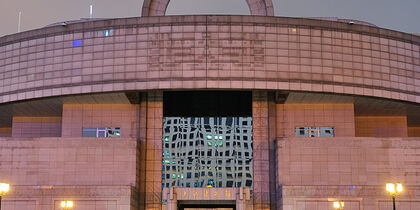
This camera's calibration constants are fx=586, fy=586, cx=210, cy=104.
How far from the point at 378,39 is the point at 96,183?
2703 centimetres

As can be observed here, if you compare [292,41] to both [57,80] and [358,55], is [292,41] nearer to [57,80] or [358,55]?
[358,55]

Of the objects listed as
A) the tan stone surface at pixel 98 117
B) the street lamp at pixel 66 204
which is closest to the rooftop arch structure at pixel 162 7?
the tan stone surface at pixel 98 117

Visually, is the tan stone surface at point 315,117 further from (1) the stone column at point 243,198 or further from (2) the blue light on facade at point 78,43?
(2) the blue light on facade at point 78,43

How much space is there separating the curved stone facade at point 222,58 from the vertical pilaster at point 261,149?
236 cm

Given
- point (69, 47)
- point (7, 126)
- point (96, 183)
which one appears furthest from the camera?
point (7, 126)

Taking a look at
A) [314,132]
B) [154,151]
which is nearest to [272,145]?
[314,132]

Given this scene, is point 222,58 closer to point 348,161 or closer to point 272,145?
point 272,145

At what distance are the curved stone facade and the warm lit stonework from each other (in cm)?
10

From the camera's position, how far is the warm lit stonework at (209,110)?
47.2 m

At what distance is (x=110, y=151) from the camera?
158ft

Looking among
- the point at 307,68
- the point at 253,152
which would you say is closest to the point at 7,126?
the point at 253,152

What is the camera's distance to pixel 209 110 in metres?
53.1

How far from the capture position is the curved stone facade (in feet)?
160

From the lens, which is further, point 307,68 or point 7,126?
point 7,126
